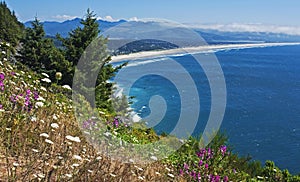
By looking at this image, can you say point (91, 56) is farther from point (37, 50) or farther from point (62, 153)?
point (62, 153)

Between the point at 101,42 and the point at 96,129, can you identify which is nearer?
the point at 96,129

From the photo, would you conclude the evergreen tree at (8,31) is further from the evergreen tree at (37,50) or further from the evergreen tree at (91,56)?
the evergreen tree at (91,56)

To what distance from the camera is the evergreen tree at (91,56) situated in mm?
15625

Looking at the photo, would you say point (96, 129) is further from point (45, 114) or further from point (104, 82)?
point (104, 82)

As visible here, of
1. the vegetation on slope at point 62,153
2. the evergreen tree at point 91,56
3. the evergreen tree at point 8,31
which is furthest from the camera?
the evergreen tree at point 8,31

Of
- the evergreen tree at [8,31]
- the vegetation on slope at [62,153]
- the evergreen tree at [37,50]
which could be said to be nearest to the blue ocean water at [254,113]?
the evergreen tree at [8,31]

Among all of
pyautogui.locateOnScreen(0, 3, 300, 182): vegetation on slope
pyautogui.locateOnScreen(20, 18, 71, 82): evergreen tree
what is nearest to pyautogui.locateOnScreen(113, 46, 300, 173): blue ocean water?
pyautogui.locateOnScreen(20, 18, 71, 82): evergreen tree

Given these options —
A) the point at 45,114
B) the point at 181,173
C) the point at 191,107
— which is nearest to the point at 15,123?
the point at 45,114

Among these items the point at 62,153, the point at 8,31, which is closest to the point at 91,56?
the point at 62,153

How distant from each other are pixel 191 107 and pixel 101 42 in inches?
1195

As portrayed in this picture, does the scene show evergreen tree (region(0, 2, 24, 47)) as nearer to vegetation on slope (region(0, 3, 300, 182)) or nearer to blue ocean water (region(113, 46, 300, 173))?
blue ocean water (region(113, 46, 300, 173))

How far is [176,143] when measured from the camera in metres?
8.50

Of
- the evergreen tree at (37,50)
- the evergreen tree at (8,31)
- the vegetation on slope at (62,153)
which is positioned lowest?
the vegetation on slope at (62,153)

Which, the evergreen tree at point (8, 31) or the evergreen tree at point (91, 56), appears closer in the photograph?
the evergreen tree at point (91, 56)
